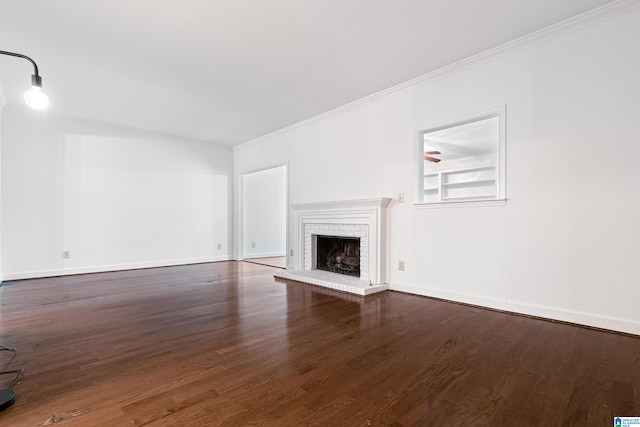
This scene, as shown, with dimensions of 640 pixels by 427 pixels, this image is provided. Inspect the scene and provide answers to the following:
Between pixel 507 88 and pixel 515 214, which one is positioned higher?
pixel 507 88

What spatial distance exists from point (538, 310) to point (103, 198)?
6573 mm

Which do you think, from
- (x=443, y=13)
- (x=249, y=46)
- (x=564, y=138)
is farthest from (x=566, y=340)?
(x=249, y=46)

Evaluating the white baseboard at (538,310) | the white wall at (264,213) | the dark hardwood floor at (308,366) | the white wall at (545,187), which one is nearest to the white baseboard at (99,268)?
the white wall at (264,213)

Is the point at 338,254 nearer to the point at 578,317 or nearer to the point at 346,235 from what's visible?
the point at 346,235

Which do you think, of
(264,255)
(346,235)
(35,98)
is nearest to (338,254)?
(346,235)

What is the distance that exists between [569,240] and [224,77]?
3963mm

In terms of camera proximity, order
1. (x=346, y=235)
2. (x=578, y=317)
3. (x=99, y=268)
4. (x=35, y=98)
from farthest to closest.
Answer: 1. (x=99, y=268)
2. (x=346, y=235)
3. (x=578, y=317)
4. (x=35, y=98)

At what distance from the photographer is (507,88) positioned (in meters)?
3.01

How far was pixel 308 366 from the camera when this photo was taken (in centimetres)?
185

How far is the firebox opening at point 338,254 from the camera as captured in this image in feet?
15.1

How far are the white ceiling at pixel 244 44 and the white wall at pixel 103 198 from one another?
0.81 meters

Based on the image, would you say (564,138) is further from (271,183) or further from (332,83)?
(271,183)

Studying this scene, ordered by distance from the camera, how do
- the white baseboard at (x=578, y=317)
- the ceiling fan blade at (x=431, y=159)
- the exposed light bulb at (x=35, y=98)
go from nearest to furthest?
the exposed light bulb at (x=35, y=98)
the white baseboard at (x=578, y=317)
the ceiling fan blade at (x=431, y=159)

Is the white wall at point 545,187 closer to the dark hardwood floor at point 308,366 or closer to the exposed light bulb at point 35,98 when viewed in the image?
the dark hardwood floor at point 308,366
